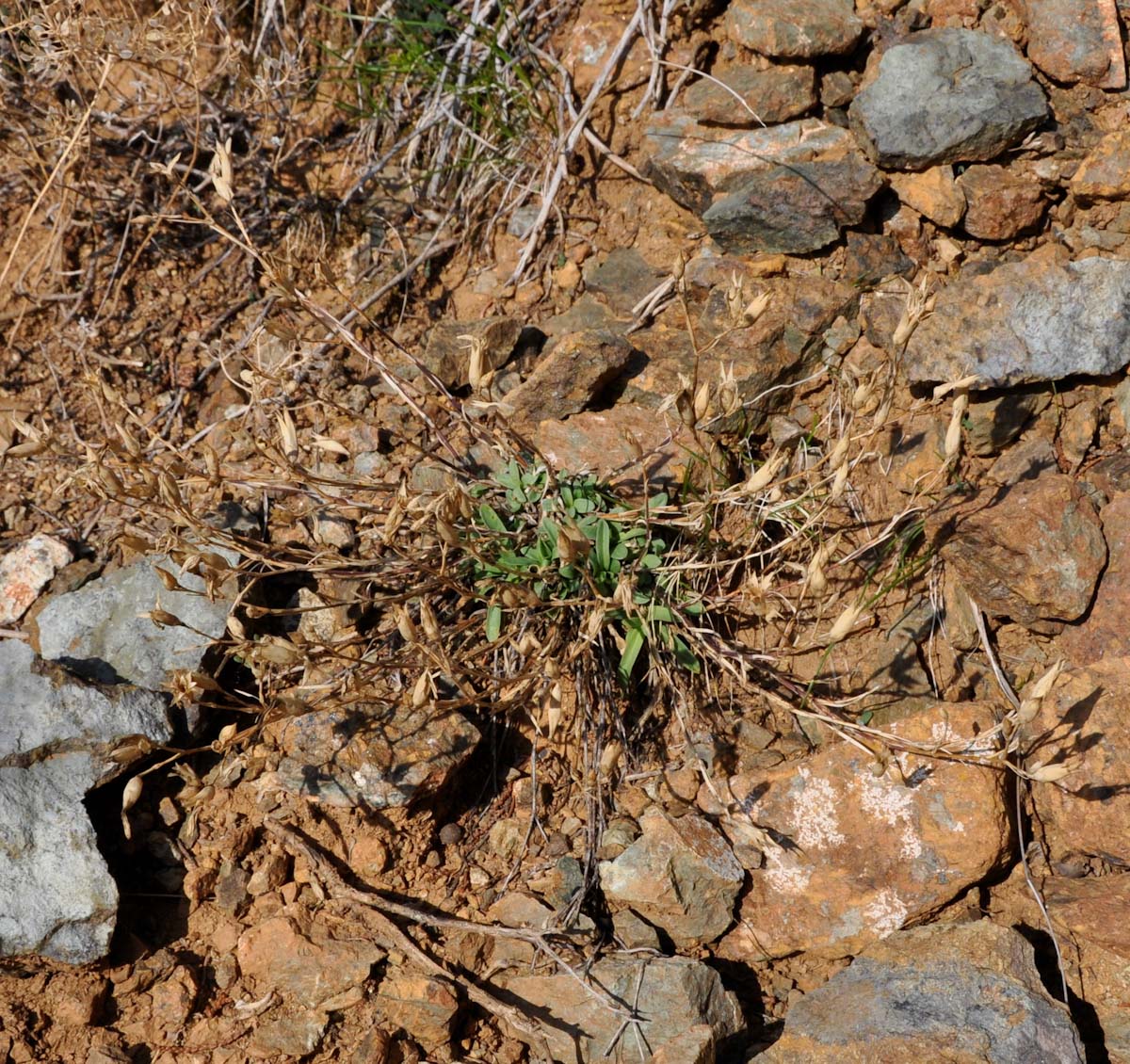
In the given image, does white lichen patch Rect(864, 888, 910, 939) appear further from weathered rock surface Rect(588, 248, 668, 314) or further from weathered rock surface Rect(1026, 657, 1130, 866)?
weathered rock surface Rect(588, 248, 668, 314)

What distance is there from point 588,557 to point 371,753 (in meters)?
0.75

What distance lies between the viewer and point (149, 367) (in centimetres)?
362

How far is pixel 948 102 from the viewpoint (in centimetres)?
304

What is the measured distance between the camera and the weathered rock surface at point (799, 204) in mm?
3125

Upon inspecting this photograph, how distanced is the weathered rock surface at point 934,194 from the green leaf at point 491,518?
1.57 meters

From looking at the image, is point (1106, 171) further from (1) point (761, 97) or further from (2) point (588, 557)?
(2) point (588, 557)

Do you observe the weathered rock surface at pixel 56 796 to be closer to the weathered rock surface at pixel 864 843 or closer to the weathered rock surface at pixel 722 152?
the weathered rock surface at pixel 864 843

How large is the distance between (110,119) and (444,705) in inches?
109

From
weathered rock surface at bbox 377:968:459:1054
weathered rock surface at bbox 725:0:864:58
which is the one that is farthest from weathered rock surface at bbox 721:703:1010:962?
weathered rock surface at bbox 725:0:864:58

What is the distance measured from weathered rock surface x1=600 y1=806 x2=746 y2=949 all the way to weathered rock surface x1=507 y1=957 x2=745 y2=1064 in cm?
12

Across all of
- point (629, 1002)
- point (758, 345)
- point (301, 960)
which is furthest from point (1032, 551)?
point (301, 960)

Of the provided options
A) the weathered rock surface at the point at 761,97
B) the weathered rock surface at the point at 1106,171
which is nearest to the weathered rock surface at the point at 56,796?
the weathered rock surface at the point at 761,97

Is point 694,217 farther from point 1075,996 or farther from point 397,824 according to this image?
point 1075,996

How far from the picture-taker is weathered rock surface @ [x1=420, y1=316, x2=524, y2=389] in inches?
130
